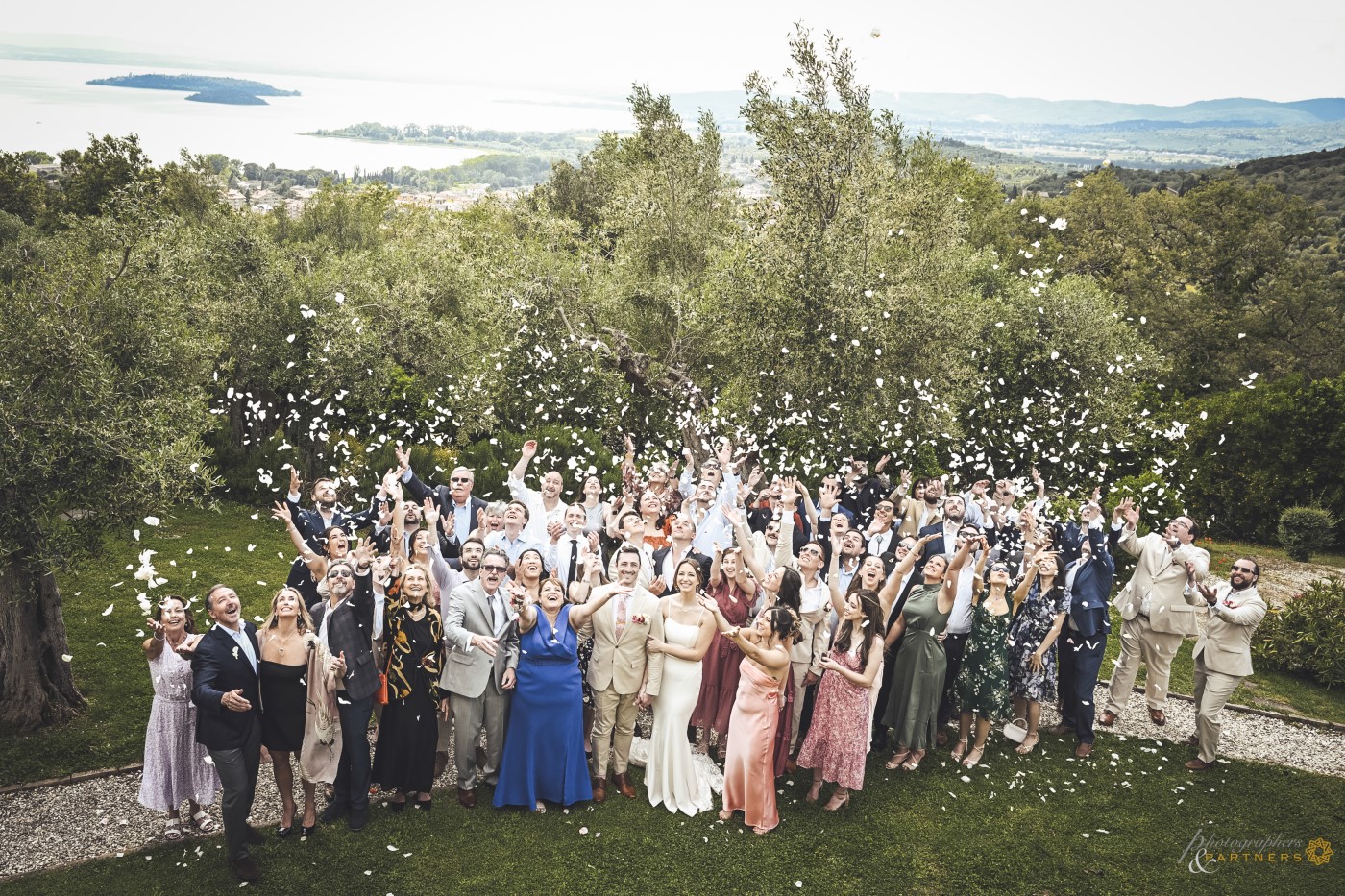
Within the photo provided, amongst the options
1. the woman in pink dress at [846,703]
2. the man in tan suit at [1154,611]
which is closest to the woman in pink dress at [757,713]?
the woman in pink dress at [846,703]

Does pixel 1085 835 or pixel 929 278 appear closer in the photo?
pixel 1085 835

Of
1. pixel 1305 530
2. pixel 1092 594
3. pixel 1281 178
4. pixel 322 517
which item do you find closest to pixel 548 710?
pixel 322 517

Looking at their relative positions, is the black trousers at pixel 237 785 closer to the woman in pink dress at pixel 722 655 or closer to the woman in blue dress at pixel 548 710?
the woman in blue dress at pixel 548 710

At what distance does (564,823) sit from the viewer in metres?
7.16

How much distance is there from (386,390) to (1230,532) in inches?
733

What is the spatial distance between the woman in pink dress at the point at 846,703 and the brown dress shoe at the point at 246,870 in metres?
4.36

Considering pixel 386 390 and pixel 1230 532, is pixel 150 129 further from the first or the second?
pixel 1230 532

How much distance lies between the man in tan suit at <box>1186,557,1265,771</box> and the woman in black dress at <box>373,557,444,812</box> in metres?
7.20

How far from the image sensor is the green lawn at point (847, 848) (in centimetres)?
649

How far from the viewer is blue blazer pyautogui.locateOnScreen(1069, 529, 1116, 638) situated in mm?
8523

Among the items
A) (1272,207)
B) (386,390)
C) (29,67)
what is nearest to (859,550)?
(386,390)

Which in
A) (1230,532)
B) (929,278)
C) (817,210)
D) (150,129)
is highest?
(150,129)

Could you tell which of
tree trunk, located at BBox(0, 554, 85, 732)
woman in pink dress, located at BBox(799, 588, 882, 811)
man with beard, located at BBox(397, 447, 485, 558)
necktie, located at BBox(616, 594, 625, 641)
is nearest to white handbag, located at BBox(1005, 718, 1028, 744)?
woman in pink dress, located at BBox(799, 588, 882, 811)

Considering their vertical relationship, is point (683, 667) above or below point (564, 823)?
above
